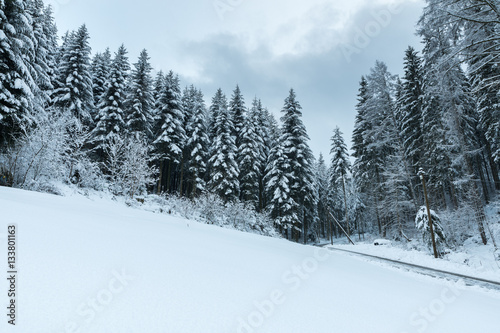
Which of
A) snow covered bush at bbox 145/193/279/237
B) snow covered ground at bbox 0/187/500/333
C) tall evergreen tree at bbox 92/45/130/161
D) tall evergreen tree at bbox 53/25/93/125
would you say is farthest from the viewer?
tall evergreen tree at bbox 92/45/130/161

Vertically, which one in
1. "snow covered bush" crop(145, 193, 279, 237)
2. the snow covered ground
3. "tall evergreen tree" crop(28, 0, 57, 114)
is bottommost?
the snow covered ground

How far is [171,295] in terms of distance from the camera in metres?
2.09

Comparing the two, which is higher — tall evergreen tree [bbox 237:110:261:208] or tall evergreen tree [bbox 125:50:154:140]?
tall evergreen tree [bbox 125:50:154:140]

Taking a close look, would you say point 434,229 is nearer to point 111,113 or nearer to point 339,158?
point 339,158

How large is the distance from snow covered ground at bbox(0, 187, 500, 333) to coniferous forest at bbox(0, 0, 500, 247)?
43.2ft

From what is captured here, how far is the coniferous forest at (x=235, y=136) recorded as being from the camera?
564 inches

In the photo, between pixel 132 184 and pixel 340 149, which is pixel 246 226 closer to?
pixel 132 184

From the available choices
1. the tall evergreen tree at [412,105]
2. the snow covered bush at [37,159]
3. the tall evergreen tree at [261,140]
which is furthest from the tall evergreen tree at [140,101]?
the tall evergreen tree at [412,105]

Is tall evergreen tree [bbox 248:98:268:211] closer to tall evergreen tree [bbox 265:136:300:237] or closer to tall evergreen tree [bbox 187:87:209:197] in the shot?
tall evergreen tree [bbox 265:136:300:237]

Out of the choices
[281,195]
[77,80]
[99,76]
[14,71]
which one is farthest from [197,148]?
[14,71]

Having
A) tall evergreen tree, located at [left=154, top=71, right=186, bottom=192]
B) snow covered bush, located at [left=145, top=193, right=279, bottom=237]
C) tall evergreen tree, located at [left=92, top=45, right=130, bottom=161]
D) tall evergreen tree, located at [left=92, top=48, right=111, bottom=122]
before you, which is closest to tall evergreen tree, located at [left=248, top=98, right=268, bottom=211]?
snow covered bush, located at [left=145, top=193, right=279, bottom=237]

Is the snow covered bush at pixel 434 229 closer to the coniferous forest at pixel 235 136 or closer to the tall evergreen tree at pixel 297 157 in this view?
the coniferous forest at pixel 235 136

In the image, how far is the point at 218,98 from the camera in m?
34.1

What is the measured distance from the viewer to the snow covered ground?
1.66 metres
